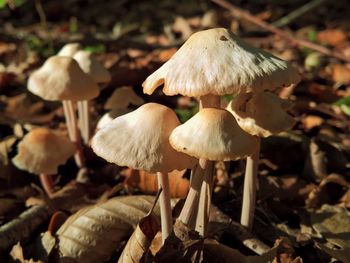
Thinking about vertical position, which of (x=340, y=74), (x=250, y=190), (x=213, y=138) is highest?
(x=213, y=138)

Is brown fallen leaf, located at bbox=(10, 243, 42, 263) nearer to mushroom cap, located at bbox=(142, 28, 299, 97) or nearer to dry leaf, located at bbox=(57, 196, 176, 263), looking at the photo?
dry leaf, located at bbox=(57, 196, 176, 263)

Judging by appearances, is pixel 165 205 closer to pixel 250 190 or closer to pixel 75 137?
pixel 250 190

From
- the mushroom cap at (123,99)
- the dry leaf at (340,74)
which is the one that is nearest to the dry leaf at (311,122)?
the dry leaf at (340,74)

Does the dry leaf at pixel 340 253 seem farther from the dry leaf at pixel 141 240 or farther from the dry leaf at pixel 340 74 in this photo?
the dry leaf at pixel 340 74

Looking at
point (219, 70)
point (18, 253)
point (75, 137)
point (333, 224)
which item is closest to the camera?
point (219, 70)

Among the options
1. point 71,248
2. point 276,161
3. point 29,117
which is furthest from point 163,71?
point 29,117

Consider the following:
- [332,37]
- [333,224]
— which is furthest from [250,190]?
[332,37]

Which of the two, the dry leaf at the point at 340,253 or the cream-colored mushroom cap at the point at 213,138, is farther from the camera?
the dry leaf at the point at 340,253
